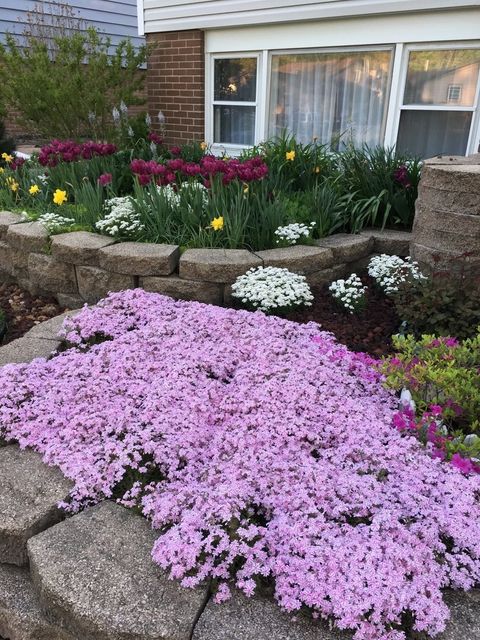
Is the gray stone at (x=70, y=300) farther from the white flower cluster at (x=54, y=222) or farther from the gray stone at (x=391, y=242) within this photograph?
the gray stone at (x=391, y=242)

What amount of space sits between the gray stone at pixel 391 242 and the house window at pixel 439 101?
2.51 meters

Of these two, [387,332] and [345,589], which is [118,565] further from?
[387,332]

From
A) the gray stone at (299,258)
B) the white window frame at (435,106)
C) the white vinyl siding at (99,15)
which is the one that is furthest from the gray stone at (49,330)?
the white vinyl siding at (99,15)

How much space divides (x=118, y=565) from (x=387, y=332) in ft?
7.02

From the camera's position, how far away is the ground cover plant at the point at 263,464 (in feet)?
5.14

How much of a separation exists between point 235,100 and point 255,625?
7.32 m

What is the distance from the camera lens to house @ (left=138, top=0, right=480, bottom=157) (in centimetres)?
582

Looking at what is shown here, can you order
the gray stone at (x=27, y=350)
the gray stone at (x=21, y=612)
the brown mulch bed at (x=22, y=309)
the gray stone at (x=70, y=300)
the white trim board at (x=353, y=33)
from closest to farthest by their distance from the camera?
1. the gray stone at (x=21, y=612)
2. the gray stone at (x=27, y=350)
3. the brown mulch bed at (x=22, y=309)
4. the gray stone at (x=70, y=300)
5. the white trim board at (x=353, y=33)

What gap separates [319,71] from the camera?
6898mm

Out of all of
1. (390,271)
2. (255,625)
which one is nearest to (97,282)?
(390,271)

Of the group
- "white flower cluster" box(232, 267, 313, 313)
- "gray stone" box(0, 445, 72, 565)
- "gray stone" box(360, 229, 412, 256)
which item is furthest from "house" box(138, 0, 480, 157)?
"gray stone" box(0, 445, 72, 565)

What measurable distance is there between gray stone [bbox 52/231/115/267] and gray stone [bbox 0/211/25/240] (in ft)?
2.23

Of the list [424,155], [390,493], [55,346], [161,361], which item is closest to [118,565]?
[390,493]

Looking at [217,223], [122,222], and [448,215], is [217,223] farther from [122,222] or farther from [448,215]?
[448,215]
